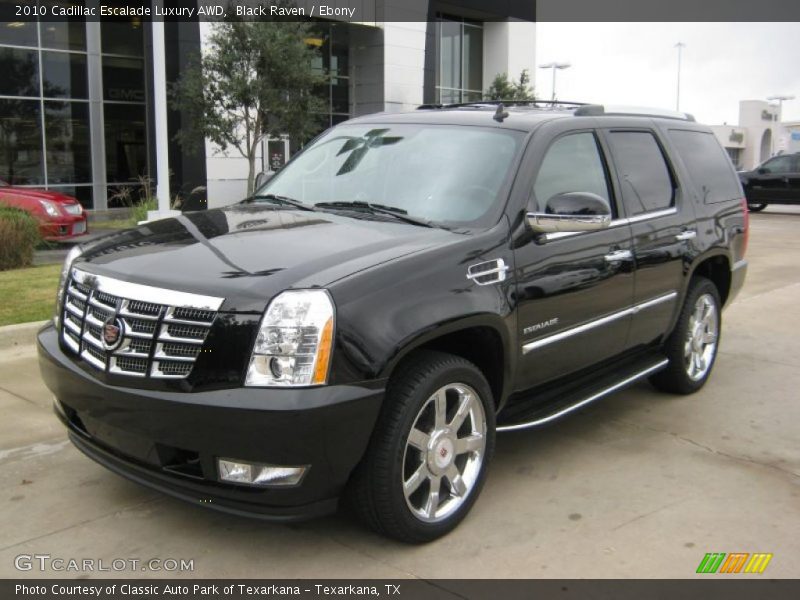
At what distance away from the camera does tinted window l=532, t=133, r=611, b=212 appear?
4.30 meters

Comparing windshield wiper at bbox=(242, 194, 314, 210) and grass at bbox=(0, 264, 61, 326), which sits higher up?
windshield wiper at bbox=(242, 194, 314, 210)

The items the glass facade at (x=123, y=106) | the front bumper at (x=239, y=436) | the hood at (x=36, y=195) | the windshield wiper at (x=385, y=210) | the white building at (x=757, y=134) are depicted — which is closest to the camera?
the front bumper at (x=239, y=436)

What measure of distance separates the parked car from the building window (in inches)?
439

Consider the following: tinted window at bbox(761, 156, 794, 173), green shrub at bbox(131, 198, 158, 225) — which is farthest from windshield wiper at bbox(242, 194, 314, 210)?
tinted window at bbox(761, 156, 794, 173)

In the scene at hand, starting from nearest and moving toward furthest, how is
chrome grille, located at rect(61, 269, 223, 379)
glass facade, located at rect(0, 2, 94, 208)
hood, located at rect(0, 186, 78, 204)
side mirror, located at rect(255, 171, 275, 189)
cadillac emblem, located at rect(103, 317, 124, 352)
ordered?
chrome grille, located at rect(61, 269, 223, 379) → cadillac emblem, located at rect(103, 317, 124, 352) → side mirror, located at rect(255, 171, 275, 189) → hood, located at rect(0, 186, 78, 204) → glass facade, located at rect(0, 2, 94, 208)

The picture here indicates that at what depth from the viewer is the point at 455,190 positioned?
417 centimetres

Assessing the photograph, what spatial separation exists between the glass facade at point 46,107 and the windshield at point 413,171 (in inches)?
774

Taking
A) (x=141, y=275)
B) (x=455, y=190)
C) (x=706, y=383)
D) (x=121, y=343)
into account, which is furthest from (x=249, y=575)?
(x=706, y=383)

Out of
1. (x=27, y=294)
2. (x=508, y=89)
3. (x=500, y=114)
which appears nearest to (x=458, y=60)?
(x=508, y=89)

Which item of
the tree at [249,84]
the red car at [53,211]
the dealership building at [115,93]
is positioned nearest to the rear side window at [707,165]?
the red car at [53,211]

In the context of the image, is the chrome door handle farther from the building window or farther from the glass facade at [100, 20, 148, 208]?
the building window

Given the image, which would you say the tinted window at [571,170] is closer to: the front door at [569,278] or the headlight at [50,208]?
the front door at [569,278]

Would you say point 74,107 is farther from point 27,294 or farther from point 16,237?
point 27,294

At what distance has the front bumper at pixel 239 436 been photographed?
3.01m
